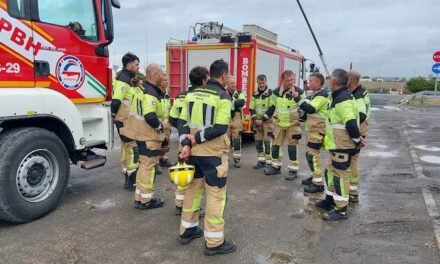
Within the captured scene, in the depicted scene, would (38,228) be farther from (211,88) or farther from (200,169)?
(211,88)

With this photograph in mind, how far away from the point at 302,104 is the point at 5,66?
368 centimetres

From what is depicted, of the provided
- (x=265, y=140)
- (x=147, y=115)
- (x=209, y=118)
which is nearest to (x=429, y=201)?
(x=265, y=140)

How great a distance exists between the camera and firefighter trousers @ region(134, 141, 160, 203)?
16.0ft

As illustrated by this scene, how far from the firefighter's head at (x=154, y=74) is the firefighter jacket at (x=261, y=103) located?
2868mm

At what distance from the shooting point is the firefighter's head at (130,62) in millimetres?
5809

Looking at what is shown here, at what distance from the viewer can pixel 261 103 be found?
291 inches

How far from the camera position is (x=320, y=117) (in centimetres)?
588

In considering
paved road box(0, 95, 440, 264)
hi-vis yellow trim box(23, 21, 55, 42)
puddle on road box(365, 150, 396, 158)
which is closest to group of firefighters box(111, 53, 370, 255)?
paved road box(0, 95, 440, 264)

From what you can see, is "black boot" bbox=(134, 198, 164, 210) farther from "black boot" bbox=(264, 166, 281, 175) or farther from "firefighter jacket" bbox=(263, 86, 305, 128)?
"firefighter jacket" bbox=(263, 86, 305, 128)

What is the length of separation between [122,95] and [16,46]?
1.69m

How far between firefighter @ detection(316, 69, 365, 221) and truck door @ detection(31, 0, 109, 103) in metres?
3.08

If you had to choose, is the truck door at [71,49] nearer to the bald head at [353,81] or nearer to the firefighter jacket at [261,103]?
the firefighter jacket at [261,103]

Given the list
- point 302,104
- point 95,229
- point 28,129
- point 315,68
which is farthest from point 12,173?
point 315,68

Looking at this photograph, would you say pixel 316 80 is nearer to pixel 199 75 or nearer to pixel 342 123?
pixel 342 123
